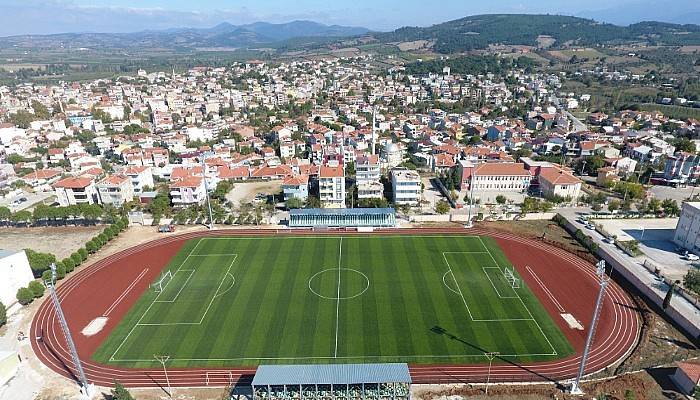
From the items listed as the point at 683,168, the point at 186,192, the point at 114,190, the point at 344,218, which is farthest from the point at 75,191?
the point at 683,168

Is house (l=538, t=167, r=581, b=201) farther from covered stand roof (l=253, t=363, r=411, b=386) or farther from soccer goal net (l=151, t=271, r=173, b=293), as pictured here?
soccer goal net (l=151, t=271, r=173, b=293)

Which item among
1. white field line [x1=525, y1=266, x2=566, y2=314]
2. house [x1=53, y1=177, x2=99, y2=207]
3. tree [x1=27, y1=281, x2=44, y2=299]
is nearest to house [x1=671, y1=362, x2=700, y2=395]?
white field line [x1=525, y1=266, x2=566, y2=314]

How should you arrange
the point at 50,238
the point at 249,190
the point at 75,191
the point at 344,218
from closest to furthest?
the point at 50,238 → the point at 344,218 → the point at 75,191 → the point at 249,190

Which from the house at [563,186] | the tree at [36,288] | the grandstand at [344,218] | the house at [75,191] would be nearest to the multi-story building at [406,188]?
the grandstand at [344,218]

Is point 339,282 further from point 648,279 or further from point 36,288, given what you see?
point 648,279

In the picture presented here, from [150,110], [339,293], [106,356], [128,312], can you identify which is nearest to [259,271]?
[339,293]
